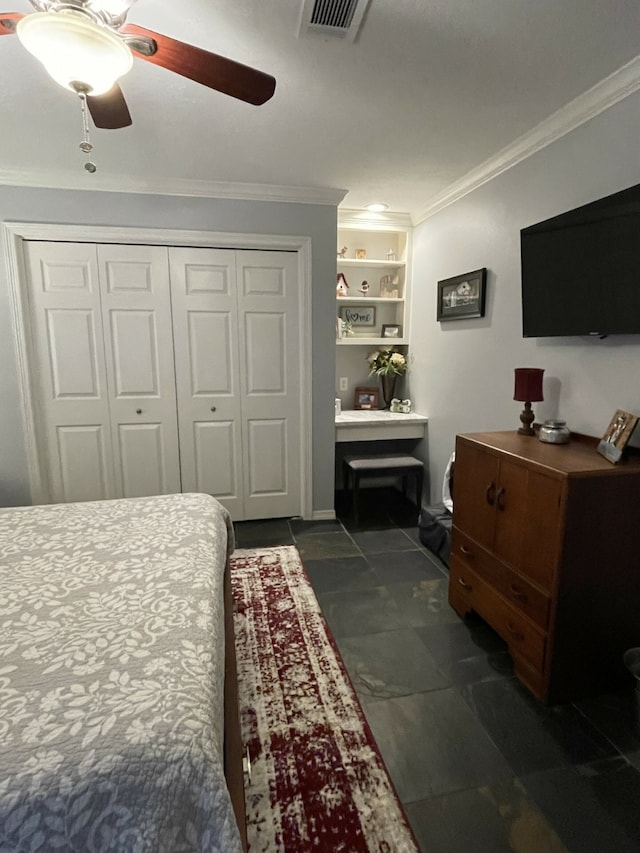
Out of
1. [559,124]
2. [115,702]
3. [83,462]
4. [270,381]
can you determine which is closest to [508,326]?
[559,124]

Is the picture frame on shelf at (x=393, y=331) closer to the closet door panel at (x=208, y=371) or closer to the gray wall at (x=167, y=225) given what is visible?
the gray wall at (x=167, y=225)

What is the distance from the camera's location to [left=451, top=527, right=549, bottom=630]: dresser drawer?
169 cm

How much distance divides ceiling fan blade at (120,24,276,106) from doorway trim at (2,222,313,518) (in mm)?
1797

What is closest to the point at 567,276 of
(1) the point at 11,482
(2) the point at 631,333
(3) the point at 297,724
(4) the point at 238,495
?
(2) the point at 631,333

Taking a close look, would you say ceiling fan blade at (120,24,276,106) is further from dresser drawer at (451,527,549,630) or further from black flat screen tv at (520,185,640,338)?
dresser drawer at (451,527,549,630)

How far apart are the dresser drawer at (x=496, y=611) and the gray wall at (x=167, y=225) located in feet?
5.26

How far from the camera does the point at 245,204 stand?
3055 mm

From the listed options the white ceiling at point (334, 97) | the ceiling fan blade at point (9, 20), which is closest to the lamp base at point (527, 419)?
the white ceiling at point (334, 97)

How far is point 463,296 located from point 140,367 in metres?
2.32

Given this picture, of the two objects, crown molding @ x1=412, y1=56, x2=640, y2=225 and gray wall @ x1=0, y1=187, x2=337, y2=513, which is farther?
gray wall @ x1=0, y1=187, x2=337, y2=513

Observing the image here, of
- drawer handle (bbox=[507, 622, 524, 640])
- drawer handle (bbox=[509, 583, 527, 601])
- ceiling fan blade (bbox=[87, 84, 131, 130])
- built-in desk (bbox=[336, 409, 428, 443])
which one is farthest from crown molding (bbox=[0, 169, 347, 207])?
drawer handle (bbox=[507, 622, 524, 640])

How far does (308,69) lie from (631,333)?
5.39 ft

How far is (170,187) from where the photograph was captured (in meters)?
2.91

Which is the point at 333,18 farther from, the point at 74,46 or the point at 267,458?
the point at 267,458
